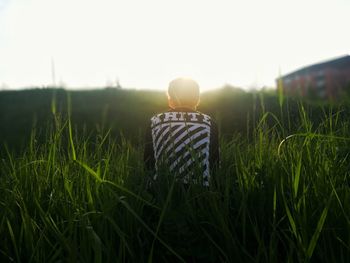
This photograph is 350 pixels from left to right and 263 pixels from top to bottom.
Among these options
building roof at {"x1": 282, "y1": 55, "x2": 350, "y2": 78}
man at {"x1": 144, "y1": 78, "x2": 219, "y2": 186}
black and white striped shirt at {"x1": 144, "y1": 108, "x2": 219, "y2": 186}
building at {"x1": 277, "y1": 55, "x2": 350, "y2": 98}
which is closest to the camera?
building at {"x1": 277, "y1": 55, "x2": 350, "y2": 98}

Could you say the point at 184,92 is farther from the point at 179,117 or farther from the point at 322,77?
the point at 322,77

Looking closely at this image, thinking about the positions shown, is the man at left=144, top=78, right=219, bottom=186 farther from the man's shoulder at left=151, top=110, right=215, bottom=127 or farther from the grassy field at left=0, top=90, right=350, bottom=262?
the grassy field at left=0, top=90, right=350, bottom=262

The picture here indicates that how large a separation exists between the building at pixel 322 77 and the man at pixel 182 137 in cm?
59

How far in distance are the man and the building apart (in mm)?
591

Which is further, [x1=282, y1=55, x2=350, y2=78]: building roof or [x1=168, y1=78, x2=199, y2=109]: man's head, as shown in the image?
[x1=168, y1=78, x2=199, y2=109]: man's head

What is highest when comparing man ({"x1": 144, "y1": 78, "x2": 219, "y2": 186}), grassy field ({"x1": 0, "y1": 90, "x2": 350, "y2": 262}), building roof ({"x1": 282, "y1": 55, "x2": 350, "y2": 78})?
building roof ({"x1": 282, "y1": 55, "x2": 350, "y2": 78})

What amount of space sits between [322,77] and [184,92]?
5.05 feet

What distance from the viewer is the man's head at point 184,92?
2.91 metres

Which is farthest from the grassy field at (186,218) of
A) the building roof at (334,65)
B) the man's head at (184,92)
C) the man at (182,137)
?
the man's head at (184,92)

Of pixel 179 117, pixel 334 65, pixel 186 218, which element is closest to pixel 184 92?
pixel 179 117

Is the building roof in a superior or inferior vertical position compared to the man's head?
superior

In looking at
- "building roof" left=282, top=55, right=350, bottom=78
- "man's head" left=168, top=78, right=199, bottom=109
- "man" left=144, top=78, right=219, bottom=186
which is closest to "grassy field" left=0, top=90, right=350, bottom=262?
"man" left=144, top=78, right=219, bottom=186

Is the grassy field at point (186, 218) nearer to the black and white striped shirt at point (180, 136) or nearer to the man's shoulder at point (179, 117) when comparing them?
the black and white striped shirt at point (180, 136)

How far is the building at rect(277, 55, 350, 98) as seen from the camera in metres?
1.34
